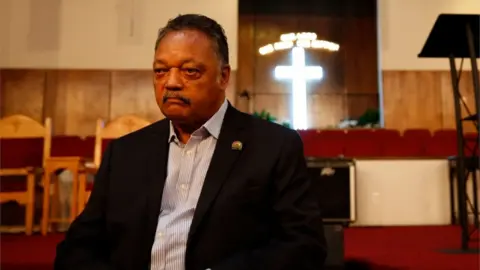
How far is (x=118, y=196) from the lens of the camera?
1.25 metres

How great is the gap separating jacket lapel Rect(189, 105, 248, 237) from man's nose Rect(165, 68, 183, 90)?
167mm

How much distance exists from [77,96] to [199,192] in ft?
20.0

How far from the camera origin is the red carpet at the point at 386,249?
268 centimetres

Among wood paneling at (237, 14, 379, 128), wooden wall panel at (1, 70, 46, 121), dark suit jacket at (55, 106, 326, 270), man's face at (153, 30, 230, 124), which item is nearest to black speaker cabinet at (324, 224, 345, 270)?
dark suit jacket at (55, 106, 326, 270)

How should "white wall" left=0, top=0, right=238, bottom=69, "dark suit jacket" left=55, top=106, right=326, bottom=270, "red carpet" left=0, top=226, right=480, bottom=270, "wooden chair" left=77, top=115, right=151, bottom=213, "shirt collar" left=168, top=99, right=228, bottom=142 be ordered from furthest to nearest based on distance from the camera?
"white wall" left=0, top=0, right=238, bottom=69
"wooden chair" left=77, top=115, right=151, bottom=213
"red carpet" left=0, top=226, right=480, bottom=270
"shirt collar" left=168, top=99, right=228, bottom=142
"dark suit jacket" left=55, top=106, right=326, bottom=270

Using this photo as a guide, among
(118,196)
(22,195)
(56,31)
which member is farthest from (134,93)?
(118,196)

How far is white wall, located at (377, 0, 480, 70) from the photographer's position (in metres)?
7.04

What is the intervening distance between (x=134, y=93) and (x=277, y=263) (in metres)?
6.08

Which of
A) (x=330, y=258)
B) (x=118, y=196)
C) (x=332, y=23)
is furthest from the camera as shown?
(x=332, y=23)

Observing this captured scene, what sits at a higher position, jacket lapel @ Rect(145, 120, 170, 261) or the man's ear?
the man's ear

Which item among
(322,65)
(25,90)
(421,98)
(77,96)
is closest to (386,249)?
(421,98)

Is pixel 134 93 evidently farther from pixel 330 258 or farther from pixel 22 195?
pixel 330 258

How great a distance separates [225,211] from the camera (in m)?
1.15

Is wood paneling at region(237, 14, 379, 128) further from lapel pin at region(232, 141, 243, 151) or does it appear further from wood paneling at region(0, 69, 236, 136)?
lapel pin at region(232, 141, 243, 151)
